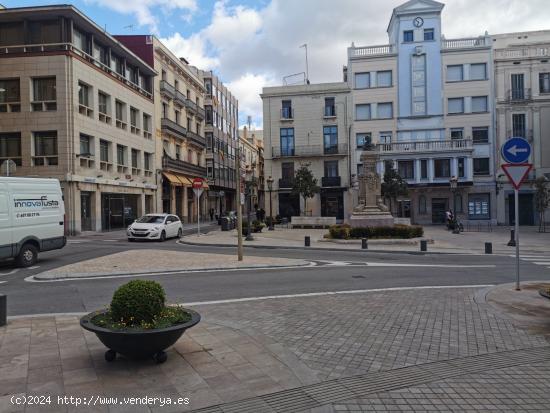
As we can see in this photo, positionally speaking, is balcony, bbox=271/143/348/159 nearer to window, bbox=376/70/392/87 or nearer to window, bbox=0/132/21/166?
window, bbox=376/70/392/87

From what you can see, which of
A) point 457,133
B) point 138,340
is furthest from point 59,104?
point 457,133

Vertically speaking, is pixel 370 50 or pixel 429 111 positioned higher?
pixel 370 50

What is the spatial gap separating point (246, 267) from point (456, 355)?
899cm

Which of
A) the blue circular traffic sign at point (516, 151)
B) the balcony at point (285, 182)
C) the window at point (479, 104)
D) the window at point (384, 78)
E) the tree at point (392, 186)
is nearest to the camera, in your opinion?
the blue circular traffic sign at point (516, 151)

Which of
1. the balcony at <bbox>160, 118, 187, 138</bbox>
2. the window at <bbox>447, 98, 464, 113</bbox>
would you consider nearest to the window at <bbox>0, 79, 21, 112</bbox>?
the balcony at <bbox>160, 118, 187, 138</bbox>

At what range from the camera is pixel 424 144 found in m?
46.6

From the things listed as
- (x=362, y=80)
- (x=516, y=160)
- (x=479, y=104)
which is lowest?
(x=516, y=160)

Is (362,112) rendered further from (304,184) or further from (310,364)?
(310,364)

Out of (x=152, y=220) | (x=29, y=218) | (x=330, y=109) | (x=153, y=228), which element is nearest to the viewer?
(x=29, y=218)

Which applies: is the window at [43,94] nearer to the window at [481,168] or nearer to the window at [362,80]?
the window at [362,80]

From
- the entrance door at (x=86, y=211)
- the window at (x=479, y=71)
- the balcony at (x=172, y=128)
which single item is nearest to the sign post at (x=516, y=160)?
the entrance door at (x=86, y=211)

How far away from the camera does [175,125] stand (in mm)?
46969

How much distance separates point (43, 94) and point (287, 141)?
27.5m

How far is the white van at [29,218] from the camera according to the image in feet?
43.8
